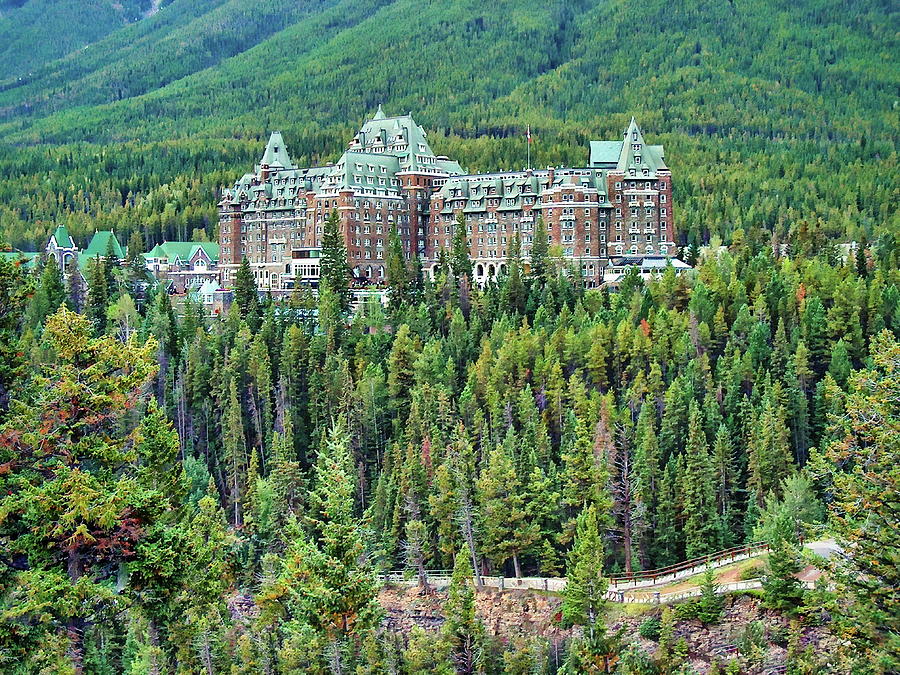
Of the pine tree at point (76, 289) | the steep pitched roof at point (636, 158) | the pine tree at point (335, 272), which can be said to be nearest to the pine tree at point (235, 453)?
the pine tree at point (335, 272)

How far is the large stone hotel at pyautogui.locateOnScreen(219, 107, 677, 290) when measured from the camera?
134 metres

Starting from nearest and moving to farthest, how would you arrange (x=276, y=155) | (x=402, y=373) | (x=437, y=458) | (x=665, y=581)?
(x=665, y=581)
(x=437, y=458)
(x=402, y=373)
(x=276, y=155)

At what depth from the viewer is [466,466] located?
82.6m

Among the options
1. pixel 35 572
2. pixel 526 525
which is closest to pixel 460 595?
pixel 526 525

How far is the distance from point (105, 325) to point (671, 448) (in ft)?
228

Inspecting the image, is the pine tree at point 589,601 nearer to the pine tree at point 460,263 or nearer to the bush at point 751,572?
the bush at point 751,572

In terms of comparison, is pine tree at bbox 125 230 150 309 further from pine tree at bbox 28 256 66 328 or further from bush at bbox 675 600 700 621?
bush at bbox 675 600 700 621

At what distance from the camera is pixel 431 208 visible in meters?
148

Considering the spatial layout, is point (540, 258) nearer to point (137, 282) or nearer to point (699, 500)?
point (699, 500)

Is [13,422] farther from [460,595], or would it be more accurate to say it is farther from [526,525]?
[526,525]

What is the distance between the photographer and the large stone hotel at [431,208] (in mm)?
134375

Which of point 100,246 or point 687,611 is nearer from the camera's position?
point 687,611

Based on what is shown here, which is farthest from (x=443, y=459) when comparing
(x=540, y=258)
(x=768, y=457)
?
(x=540, y=258)

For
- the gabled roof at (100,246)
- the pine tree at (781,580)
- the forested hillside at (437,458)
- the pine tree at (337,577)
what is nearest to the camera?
the forested hillside at (437,458)
